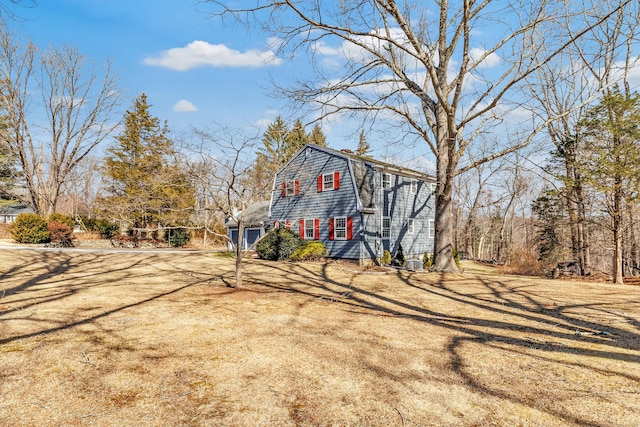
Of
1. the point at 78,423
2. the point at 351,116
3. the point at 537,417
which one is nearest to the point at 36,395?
the point at 78,423

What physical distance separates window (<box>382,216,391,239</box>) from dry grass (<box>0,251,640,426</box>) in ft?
39.3

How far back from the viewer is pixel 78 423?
106 inches

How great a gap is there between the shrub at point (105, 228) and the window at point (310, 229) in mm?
17706

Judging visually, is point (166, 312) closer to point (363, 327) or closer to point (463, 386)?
point (363, 327)

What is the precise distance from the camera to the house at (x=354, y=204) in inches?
723

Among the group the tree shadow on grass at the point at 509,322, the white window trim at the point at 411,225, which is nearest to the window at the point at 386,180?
the white window trim at the point at 411,225

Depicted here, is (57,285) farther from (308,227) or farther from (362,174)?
(362,174)

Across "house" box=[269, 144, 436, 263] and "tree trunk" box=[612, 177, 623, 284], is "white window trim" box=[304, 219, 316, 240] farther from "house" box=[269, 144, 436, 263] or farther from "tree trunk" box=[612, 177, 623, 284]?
"tree trunk" box=[612, 177, 623, 284]

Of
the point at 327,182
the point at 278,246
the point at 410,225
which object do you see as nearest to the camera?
the point at 278,246

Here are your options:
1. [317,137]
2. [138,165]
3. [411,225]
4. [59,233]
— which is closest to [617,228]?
[411,225]

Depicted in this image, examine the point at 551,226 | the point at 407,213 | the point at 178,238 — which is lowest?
the point at 178,238

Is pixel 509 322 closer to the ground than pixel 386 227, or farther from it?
closer to the ground

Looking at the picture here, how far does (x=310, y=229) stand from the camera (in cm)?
2048

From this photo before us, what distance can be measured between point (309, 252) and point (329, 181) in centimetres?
455
